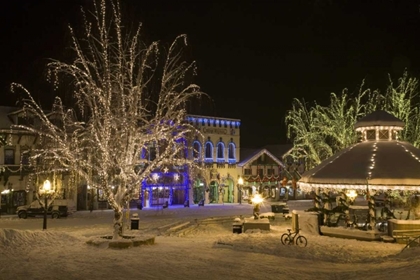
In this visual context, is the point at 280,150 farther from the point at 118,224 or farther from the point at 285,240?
the point at 118,224

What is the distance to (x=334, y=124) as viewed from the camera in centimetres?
4403

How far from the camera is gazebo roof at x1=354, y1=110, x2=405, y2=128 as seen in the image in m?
29.5

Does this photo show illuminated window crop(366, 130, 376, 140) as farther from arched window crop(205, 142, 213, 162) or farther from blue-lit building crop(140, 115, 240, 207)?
arched window crop(205, 142, 213, 162)

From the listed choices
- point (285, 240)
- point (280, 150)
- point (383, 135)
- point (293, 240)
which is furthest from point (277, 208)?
point (280, 150)

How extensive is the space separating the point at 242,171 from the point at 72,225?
105 feet

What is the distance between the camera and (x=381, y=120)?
29.7 metres

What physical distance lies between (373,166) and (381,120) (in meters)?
4.01

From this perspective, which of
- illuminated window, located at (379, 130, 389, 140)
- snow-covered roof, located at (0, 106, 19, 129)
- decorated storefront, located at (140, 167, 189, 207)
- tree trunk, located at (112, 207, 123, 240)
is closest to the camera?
tree trunk, located at (112, 207, 123, 240)

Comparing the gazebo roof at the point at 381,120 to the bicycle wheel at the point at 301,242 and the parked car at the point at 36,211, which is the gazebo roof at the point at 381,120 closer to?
the bicycle wheel at the point at 301,242

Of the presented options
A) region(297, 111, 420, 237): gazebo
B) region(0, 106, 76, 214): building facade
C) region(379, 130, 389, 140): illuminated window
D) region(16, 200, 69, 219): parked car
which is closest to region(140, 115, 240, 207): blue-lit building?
region(0, 106, 76, 214): building facade

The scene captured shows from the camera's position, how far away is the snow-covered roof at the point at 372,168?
25.6m

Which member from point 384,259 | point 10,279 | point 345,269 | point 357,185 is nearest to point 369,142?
point 357,185

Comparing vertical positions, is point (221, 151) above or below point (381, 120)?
above

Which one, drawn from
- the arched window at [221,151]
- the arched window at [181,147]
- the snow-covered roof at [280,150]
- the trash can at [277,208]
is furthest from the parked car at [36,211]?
the snow-covered roof at [280,150]
